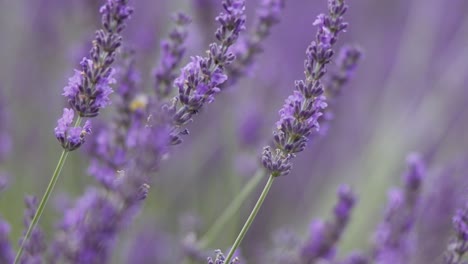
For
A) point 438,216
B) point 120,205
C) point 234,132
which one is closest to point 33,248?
point 120,205

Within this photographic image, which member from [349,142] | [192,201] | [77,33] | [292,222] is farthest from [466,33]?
[77,33]

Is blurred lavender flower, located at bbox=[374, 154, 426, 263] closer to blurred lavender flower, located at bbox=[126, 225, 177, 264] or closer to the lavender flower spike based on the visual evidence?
the lavender flower spike

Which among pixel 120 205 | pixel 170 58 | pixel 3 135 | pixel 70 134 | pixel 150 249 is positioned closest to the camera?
pixel 120 205

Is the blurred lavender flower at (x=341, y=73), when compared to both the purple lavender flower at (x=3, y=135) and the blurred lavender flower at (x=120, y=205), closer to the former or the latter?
the blurred lavender flower at (x=120, y=205)

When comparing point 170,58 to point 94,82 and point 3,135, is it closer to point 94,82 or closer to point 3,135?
point 94,82

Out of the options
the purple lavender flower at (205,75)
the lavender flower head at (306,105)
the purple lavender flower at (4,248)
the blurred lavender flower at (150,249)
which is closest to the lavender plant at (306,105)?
the lavender flower head at (306,105)

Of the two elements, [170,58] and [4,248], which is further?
[170,58]
